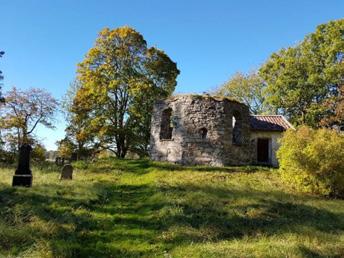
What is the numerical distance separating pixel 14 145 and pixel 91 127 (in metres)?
6.84

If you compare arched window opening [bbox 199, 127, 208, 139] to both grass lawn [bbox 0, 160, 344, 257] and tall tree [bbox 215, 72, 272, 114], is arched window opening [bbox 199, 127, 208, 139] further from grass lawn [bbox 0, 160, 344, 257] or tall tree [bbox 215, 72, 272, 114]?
tall tree [bbox 215, 72, 272, 114]

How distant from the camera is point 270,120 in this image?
88.5ft

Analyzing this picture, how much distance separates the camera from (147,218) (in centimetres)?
960

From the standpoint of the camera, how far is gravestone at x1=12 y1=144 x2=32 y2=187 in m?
13.0

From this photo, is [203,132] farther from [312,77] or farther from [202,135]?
[312,77]

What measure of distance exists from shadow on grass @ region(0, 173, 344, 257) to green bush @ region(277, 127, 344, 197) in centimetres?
194

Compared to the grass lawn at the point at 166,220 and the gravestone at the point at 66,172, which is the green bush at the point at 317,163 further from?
the gravestone at the point at 66,172

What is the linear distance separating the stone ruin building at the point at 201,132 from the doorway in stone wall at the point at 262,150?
3153mm

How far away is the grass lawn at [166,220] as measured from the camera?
6984mm

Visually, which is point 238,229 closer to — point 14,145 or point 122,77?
point 122,77

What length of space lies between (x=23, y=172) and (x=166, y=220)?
744 centimetres

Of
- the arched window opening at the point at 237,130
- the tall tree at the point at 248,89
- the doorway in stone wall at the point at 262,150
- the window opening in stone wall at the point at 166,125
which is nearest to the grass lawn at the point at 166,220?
the arched window opening at the point at 237,130

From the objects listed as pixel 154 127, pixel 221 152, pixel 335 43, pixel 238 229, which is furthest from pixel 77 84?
pixel 238 229

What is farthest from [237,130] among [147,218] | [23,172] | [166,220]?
[166,220]
